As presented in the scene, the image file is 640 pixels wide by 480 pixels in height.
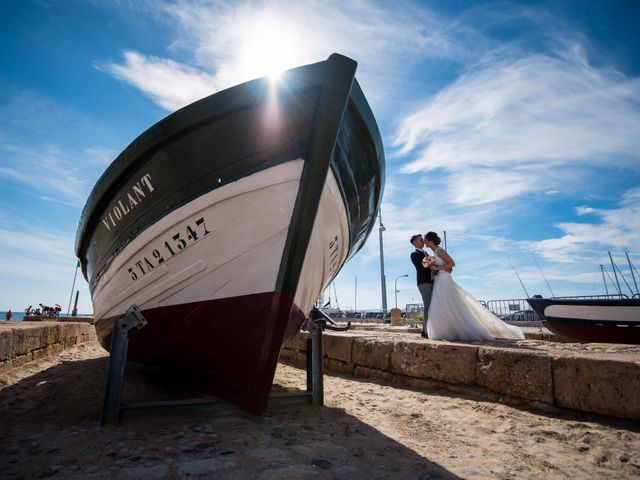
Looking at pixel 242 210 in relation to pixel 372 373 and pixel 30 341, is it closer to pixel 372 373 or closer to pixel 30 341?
pixel 372 373

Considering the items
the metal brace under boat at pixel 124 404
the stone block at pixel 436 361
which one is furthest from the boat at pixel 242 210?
the stone block at pixel 436 361

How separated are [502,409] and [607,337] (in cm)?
600

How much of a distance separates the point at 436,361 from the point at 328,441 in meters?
1.79

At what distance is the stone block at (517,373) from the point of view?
9.23 ft

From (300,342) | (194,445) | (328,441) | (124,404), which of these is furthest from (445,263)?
(124,404)

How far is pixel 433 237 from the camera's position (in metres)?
5.43

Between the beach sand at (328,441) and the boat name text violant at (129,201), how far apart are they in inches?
64.2

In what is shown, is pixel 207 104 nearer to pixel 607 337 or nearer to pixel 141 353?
pixel 141 353

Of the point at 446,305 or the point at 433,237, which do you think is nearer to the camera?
the point at 446,305

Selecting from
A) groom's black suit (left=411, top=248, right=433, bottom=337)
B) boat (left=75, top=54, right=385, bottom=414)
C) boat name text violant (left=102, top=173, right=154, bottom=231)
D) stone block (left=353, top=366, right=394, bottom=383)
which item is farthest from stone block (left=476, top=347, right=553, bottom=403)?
boat name text violant (left=102, top=173, right=154, bottom=231)

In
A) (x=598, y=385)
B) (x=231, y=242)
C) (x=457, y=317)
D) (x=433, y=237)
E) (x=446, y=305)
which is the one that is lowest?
(x=598, y=385)

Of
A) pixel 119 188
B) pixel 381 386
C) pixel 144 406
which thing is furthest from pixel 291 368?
pixel 119 188

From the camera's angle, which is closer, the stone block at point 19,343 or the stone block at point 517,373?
the stone block at point 517,373

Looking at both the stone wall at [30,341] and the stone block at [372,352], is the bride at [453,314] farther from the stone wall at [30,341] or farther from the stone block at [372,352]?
the stone wall at [30,341]
